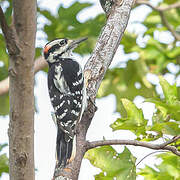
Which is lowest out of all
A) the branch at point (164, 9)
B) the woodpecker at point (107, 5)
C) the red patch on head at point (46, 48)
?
the red patch on head at point (46, 48)

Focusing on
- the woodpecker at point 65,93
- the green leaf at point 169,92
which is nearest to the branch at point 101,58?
the woodpecker at point 65,93

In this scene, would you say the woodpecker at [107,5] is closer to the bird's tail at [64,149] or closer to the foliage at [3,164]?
the bird's tail at [64,149]

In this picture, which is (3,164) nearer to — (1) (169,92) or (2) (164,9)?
(1) (169,92)

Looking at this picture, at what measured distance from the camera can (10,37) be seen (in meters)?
2.19

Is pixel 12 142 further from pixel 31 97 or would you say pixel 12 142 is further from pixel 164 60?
pixel 164 60

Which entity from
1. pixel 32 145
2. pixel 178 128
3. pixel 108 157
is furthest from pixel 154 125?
pixel 32 145

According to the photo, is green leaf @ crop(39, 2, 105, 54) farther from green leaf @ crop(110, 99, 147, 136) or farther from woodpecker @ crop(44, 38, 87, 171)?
green leaf @ crop(110, 99, 147, 136)

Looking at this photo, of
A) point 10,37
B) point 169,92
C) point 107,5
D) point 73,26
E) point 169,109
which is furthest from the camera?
point 73,26

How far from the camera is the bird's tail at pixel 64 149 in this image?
3.19 m

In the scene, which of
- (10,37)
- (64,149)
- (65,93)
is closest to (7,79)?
(65,93)

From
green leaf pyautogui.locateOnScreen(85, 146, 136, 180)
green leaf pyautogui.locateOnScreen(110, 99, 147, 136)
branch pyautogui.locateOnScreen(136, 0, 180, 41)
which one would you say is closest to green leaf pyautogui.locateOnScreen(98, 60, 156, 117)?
branch pyautogui.locateOnScreen(136, 0, 180, 41)

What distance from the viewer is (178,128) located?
319 cm

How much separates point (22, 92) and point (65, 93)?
2112 mm

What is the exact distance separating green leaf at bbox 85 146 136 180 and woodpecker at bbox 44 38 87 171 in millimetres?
225
